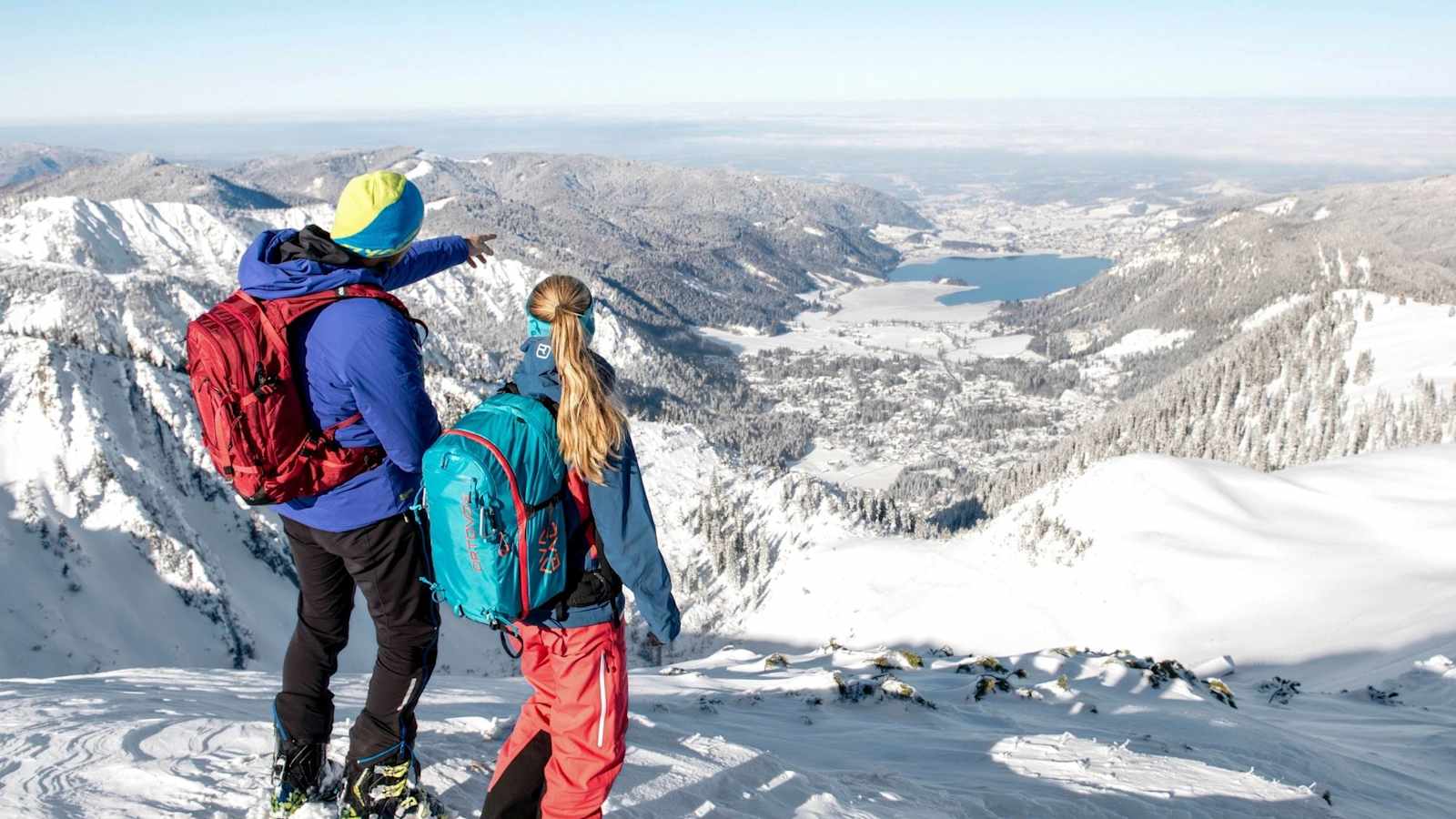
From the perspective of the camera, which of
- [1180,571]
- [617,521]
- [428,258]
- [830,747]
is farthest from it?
[1180,571]

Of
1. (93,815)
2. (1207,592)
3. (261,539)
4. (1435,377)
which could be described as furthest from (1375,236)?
(93,815)

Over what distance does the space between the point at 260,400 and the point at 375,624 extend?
1.69 m

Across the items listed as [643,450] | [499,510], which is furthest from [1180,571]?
[643,450]

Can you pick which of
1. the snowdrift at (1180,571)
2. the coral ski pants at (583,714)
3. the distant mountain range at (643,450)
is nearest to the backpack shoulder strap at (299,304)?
the coral ski pants at (583,714)

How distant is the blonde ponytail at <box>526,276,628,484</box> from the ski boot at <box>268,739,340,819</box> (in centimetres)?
302

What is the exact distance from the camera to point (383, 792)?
538 centimetres

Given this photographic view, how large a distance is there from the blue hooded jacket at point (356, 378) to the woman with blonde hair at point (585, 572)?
0.70 metres

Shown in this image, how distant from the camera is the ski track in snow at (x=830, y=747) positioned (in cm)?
640

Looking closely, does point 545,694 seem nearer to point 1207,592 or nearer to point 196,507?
point 1207,592

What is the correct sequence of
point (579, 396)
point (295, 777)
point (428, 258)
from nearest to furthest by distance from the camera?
point (579, 396) → point (295, 777) → point (428, 258)

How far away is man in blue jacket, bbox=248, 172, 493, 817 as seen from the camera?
468 cm

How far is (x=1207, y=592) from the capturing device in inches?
1815

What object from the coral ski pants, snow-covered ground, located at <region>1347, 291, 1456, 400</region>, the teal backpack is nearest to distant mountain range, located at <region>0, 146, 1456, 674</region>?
snow-covered ground, located at <region>1347, 291, 1456, 400</region>

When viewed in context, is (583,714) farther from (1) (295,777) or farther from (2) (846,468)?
(2) (846,468)
